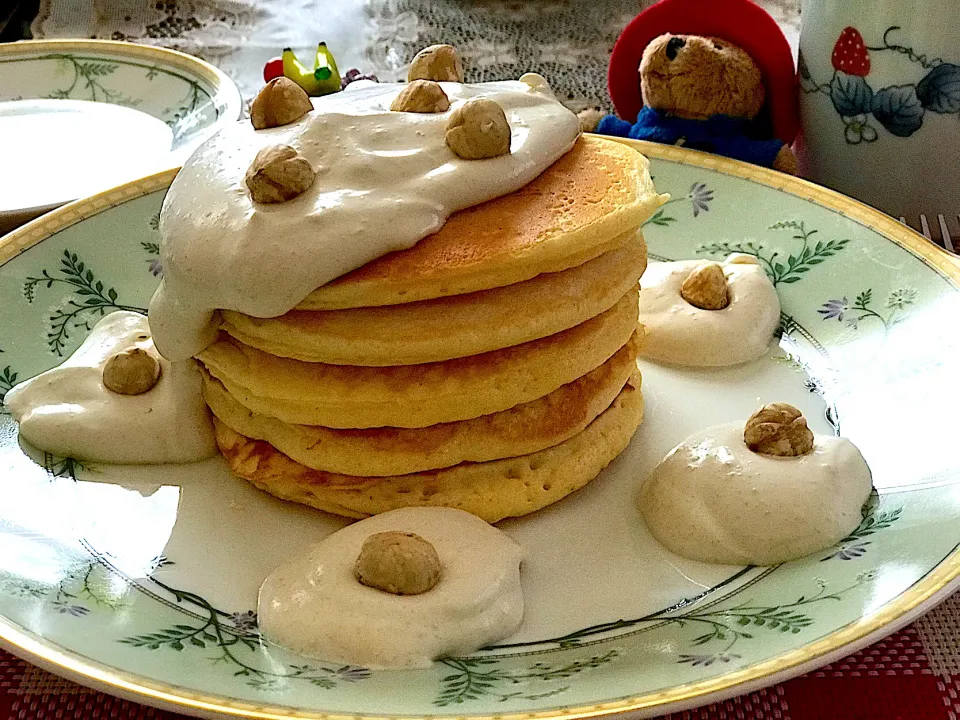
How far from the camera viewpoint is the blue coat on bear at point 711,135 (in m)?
2.44

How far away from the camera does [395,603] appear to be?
1.40 meters

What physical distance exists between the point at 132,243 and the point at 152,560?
913 millimetres

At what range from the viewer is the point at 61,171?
9.18 feet

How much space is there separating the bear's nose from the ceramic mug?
302 mm

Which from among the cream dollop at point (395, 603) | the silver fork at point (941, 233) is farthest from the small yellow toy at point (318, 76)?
the cream dollop at point (395, 603)

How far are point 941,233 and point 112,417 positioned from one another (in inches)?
72.6

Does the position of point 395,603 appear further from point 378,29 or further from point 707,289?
point 378,29

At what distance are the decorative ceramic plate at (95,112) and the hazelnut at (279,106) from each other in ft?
3.29

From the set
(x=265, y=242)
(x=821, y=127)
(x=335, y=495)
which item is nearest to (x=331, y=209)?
(x=265, y=242)

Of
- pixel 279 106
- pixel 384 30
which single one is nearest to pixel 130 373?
pixel 279 106

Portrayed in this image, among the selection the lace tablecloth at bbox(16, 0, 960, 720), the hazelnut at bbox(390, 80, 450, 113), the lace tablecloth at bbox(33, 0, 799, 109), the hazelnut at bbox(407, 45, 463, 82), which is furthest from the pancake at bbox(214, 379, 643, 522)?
the lace tablecloth at bbox(33, 0, 799, 109)

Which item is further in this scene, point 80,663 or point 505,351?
point 505,351

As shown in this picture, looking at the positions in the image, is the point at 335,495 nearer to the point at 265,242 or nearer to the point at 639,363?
the point at 265,242

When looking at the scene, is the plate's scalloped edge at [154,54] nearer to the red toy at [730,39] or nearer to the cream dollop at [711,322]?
the red toy at [730,39]
